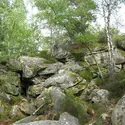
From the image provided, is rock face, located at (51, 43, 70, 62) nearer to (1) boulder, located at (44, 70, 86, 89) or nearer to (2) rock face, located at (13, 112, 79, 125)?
(1) boulder, located at (44, 70, 86, 89)

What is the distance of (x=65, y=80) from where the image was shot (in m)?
14.8

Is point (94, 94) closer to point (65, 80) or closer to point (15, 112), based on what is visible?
point (65, 80)

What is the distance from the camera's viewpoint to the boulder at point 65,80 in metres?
14.5

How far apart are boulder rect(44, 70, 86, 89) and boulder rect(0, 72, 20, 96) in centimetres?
271

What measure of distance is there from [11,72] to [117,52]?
9313 millimetres

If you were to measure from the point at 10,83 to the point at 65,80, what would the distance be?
15.0ft

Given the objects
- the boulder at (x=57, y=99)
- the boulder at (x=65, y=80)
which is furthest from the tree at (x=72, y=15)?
the boulder at (x=57, y=99)

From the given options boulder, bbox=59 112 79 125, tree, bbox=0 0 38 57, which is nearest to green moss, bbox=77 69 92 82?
tree, bbox=0 0 38 57

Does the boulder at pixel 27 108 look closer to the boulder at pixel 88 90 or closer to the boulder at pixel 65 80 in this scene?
the boulder at pixel 65 80

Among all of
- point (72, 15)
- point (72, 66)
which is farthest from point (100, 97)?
point (72, 15)

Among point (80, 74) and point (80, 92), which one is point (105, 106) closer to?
point (80, 92)

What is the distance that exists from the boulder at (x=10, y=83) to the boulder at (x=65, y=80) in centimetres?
271

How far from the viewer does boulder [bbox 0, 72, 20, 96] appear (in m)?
15.7

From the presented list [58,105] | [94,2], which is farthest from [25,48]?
[58,105]
